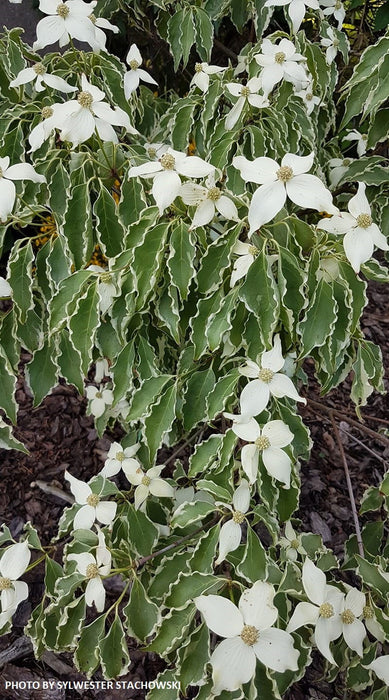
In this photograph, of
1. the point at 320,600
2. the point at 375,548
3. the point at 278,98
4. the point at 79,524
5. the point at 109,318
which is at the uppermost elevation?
the point at 278,98

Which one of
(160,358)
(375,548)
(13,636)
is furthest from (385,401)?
(13,636)

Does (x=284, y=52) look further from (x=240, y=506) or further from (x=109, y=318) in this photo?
(x=240, y=506)

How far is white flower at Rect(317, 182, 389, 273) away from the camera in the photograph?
861 mm

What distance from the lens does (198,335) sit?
941mm

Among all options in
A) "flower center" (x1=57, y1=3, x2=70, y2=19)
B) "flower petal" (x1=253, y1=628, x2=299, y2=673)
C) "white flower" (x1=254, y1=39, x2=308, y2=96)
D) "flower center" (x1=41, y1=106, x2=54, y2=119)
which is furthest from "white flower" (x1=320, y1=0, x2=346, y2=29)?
"flower petal" (x1=253, y1=628, x2=299, y2=673)

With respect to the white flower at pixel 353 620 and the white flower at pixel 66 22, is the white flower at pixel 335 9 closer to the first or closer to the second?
the white flower at pixel 66 22

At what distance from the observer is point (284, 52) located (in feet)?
3.90

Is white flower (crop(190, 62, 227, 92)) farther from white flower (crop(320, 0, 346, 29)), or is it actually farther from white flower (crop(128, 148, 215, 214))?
white flower (crop(320, 0, 346, 29))

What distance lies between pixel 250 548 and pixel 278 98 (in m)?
0.92

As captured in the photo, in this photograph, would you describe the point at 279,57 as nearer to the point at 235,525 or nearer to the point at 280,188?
the point at 280,188

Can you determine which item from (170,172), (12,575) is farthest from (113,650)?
(170,172)

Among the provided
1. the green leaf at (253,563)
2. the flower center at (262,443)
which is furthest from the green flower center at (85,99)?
the green leaf at (253,563)

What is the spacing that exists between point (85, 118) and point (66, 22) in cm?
31

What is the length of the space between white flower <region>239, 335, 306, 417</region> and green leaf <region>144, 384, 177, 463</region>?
0.43ft
